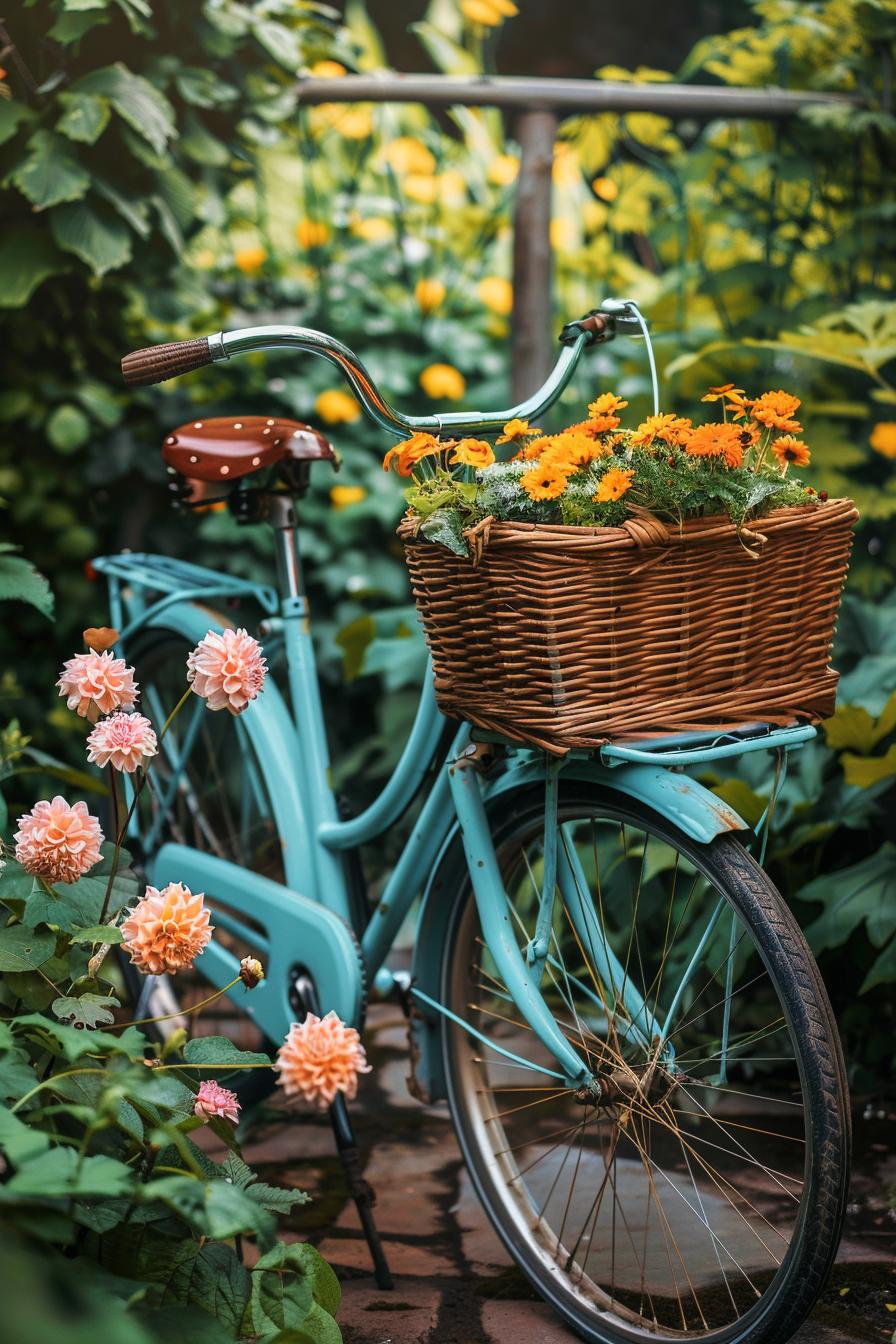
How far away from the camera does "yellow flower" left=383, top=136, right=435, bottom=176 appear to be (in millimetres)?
4059

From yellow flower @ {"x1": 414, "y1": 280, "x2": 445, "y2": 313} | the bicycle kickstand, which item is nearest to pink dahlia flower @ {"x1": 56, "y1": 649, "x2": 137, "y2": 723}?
the bicycle kickstand

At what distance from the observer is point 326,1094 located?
4.14 feet

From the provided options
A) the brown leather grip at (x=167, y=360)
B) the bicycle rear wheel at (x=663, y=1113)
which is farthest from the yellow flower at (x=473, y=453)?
the bicycle rear wheel at (x=663, y=1113)

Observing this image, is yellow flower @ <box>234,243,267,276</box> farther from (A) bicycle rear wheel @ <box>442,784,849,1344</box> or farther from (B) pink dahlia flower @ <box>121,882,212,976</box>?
(B) pink dahlia flower @ <box>121,882,212,976</box>

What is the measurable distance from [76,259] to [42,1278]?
2.35 meters

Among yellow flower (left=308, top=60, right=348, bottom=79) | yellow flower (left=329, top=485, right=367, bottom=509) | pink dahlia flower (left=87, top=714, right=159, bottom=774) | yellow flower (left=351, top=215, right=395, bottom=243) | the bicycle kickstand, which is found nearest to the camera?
pink dahlia flower (left=87, top=714, right=159, bottom=774)

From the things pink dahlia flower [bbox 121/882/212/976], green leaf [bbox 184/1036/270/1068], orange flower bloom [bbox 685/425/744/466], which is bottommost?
green leaf [bbox 184/1036/270/1068]

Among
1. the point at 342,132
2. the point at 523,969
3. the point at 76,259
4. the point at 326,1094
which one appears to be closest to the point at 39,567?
the point at 76,259

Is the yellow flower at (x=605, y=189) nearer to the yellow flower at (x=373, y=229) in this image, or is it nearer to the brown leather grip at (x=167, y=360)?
the yellow flower at (x=373, y=229)

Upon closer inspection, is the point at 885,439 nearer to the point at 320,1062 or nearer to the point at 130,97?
the point at 130,97

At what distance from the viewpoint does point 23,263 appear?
8.98 ft

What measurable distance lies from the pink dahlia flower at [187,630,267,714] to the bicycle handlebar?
35cm

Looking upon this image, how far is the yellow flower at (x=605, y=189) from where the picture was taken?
355cm

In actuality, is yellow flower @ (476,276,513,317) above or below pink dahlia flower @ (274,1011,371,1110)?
above
